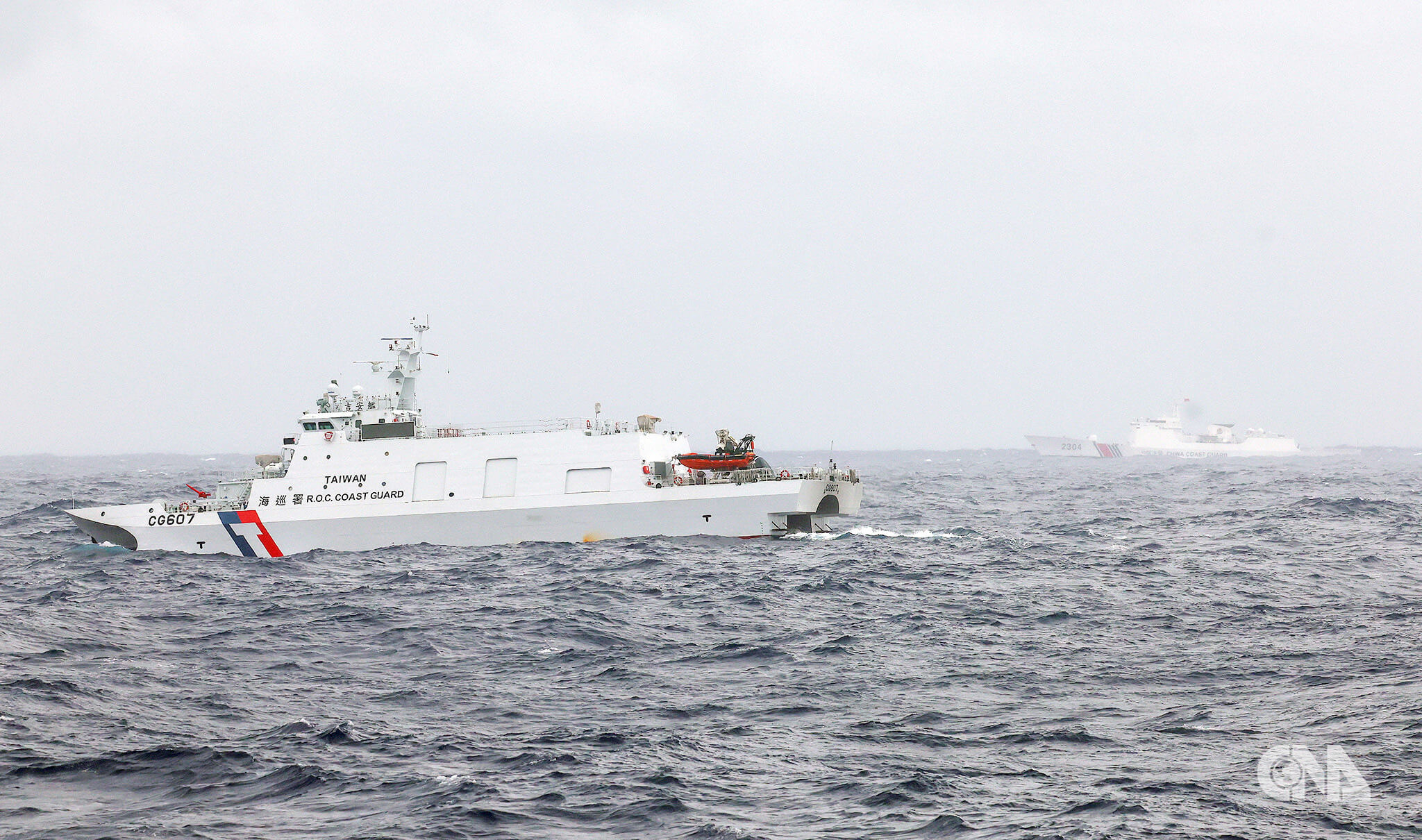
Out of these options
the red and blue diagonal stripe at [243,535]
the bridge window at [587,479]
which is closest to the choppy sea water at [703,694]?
the red and blue diagonal stripe at [243,535]

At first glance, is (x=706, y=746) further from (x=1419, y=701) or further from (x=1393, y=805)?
(x=1419, y=701)

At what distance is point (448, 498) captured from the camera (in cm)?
3331

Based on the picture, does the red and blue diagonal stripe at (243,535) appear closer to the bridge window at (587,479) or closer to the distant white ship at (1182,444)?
the bridge window at (587,479)

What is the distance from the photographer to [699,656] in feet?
61.1

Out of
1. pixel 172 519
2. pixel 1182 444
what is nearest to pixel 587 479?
pixel 172 519

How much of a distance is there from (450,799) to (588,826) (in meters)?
Answer: 1.64

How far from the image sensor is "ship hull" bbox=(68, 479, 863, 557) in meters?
33.0

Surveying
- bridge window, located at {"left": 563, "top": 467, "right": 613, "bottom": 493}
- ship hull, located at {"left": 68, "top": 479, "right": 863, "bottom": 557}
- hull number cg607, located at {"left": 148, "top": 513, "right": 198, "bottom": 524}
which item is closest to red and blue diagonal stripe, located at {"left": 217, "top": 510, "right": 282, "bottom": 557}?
ship hull, located at {"left": 68, "top": 479, "right": 863, "bottom": 557}

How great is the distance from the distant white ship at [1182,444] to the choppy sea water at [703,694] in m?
146

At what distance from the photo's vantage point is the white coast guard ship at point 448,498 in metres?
33.1

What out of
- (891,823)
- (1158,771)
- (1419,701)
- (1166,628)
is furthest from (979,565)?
(891,823)

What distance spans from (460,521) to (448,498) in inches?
33.2

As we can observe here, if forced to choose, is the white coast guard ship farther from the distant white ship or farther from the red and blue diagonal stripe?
the distant white ship

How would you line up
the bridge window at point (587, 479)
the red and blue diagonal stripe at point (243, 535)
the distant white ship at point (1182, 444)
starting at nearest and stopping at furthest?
the red and blue diagonal stripe at point (243, 535) → the bridge window at point (587, 479) → the distant white ship at point (1182, 444)
